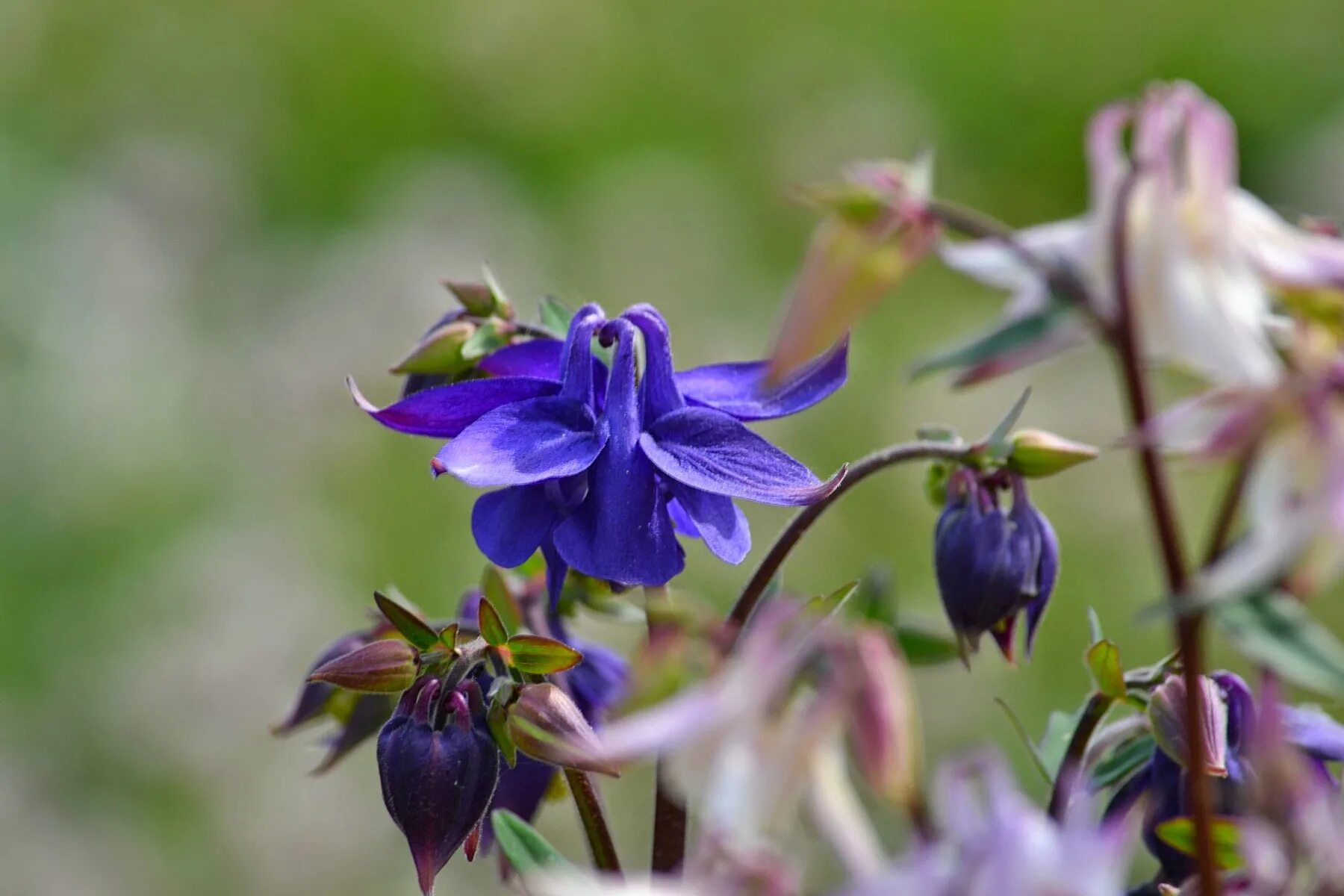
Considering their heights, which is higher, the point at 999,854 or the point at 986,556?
the point at 986,556

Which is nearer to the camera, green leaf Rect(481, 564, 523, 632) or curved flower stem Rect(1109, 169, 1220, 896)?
curved flower stem Rect(1109, 169, 1220, 896)

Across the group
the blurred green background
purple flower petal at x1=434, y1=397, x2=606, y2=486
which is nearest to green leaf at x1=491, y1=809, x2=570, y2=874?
purple flower petal at x1=434, y1=397, x2=606, y2=486

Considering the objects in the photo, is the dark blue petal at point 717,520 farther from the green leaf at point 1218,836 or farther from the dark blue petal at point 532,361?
the green leaf at point 1218,836

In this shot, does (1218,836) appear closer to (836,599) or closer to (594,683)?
(836,599)

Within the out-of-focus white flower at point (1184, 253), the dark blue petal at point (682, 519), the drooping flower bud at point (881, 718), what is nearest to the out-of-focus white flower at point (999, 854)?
the drooping flower bud at point (881, 718)

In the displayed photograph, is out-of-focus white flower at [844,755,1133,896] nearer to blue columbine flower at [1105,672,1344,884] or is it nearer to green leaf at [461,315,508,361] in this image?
blue columbine flower at [1105,672,1344,884]

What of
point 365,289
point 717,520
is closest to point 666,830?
point 717,520
